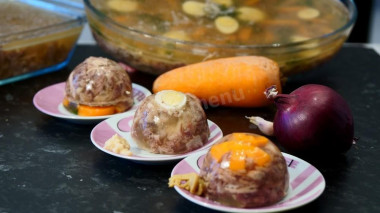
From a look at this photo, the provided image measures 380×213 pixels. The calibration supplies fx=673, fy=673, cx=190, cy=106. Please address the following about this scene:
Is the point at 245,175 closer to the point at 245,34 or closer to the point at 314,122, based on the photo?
the point at 314,122

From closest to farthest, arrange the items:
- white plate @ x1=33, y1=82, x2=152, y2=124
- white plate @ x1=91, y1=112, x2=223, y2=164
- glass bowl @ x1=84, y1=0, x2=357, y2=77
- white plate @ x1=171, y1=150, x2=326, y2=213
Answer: white plate @ x1=171, y1=150, x2=326, y2=213 < white plate @ x1=91, y1=112, x2=223, y2=164 < white plate @ x1=33, y1=82, x2=152, y2=124 < glass bowl @ x1=84, y1=0, x2=357, y2=77

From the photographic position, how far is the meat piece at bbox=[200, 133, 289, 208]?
0.96m

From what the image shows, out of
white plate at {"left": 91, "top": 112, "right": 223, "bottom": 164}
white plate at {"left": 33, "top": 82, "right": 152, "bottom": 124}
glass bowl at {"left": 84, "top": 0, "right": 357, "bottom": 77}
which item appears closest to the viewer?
white plate at {"left": 91, "top": 112, "right": 223, "bottom": 164}

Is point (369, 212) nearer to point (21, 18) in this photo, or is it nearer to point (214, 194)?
point (214, 194)

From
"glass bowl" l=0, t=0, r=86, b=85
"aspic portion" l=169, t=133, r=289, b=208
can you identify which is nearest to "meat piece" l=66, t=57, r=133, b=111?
"glass bowl" l=0, t=0, r=86, b=85

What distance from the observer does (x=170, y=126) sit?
1158 millimetres

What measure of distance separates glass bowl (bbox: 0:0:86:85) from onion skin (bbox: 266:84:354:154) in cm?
64

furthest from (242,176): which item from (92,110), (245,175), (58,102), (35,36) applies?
(35,36)

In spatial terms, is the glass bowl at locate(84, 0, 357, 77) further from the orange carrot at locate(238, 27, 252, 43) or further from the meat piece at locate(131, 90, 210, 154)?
the meat piece at locate(131, 90, 210, 154)

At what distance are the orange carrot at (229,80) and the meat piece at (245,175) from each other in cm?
41

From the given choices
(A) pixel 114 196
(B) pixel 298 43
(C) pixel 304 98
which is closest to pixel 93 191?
(A) pixel 114 196

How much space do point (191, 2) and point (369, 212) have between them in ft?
2.44

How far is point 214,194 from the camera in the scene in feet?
3.19

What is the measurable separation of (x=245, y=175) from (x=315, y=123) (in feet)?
0.83
